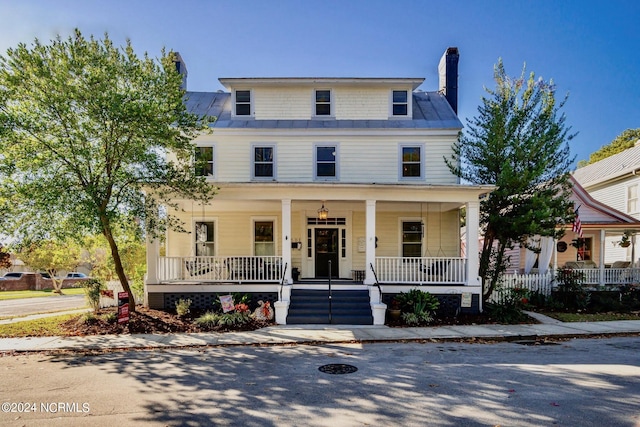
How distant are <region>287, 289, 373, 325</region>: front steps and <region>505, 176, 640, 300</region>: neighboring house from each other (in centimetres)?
617

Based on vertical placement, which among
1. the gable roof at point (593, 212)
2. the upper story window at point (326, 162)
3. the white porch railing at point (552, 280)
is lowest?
the white porch railing at point (552, 280)

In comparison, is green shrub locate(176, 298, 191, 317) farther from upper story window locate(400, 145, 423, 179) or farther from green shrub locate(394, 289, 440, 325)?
upper story window locate(400, 145, 423, 179)

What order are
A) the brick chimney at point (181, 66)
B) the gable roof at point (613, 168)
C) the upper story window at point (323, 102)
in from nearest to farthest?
1. the upper story window at point (323, 102)
2. the brick chimney at point (181, 66)
3. the gable roof at point (613, 168)

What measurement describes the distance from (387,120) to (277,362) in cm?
1114

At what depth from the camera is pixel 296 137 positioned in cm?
1481

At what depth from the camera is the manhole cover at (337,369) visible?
659cm

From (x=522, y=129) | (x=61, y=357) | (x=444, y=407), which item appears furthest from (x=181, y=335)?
(x=522, y=129)

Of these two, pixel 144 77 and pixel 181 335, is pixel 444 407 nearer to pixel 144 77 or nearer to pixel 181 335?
pixel 181 335

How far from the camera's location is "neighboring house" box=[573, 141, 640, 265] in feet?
60.5

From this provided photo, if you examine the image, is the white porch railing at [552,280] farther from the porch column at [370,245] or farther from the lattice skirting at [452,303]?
the porch column at [370,245]

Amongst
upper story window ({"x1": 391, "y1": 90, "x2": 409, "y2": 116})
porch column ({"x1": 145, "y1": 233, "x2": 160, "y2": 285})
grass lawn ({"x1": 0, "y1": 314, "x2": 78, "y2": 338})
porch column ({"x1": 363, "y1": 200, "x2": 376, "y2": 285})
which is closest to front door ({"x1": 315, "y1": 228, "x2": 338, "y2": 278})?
porch column ({"x1": 363, "y1": 200, "x2": 376, "y2": 285})

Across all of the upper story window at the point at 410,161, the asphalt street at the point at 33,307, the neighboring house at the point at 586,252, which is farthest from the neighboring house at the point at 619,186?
the asphalt street at the point at 33,307

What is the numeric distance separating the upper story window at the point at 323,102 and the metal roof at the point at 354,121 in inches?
16.3

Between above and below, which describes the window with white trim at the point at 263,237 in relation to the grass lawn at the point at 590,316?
above
